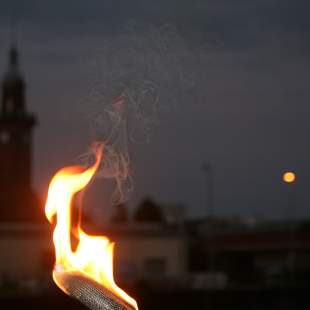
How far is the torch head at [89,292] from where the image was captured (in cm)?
374

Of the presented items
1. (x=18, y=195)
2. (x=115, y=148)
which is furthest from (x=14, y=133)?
(x=115, y=148)

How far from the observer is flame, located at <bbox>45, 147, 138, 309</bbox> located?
4223 millimetres

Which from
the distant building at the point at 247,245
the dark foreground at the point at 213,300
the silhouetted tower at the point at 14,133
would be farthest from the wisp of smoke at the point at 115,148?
the silhouetted tower at the point at 14,133

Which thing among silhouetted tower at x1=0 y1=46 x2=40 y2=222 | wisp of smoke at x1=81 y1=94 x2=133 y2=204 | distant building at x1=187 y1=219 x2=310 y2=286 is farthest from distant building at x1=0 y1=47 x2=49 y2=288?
wisp of smoke at x1=81 y1=94 x2=133 y2=204

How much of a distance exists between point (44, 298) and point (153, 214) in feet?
205

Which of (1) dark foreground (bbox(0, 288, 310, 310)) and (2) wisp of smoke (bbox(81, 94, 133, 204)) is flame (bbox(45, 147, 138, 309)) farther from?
(1) dark foreground (bbox(0, 288, 310, 310))

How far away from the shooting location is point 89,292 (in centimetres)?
378

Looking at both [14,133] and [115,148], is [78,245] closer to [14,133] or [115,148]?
[115,148]

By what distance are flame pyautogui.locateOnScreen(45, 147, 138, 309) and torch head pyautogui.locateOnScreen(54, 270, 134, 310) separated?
11 centimetres

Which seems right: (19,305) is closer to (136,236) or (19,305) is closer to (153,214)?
(136,236)

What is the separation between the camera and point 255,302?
36844mm

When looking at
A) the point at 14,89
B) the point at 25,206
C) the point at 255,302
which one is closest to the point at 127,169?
the point at 255,302

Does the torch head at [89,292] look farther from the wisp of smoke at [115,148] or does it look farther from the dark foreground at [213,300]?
the dark foreground at [213,300]

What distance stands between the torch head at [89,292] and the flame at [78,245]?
4.4 inches
